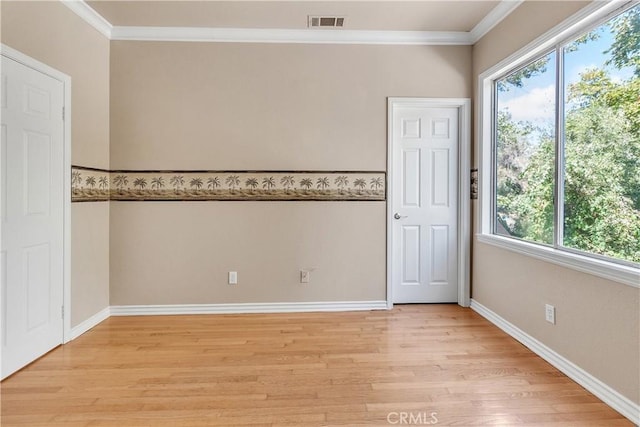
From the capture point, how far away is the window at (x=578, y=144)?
6.53ft

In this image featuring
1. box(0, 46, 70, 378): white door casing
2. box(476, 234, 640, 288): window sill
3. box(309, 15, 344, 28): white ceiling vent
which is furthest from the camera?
box(309, 15, 344, 28): white ceiling vent

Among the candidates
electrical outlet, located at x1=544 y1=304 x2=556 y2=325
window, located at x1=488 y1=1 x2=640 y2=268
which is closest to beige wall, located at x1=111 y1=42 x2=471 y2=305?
window, located at x1=488 y1=1 x2=640 y2=268

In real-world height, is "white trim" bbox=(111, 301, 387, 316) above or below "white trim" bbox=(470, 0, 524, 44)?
below

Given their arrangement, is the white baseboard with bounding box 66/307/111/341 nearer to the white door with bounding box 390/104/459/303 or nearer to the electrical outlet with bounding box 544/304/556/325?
the white door with bounding box 390/104/459/303

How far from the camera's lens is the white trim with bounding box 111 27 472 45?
131 inches

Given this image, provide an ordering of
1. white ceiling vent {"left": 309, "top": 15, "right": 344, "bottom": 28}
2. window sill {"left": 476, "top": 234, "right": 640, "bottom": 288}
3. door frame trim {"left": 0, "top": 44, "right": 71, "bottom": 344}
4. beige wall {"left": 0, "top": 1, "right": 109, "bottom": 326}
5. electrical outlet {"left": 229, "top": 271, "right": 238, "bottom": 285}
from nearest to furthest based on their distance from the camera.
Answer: window sill {"left": 476, "top": 234, "right": 640, "bottom": 288} < beige wall {"left": 0, "top": 1, "right": 109, "bottom": 326} < door frame trim {"left": 0, "top": 44, "right": 71, "bottom": 344} < white ceiling vent {"left": 309, "top": 15, "right": 344, "bottom": 28} < electrical outlet {"left": 229, "top": 271, "right": 238, "bottom": 285}

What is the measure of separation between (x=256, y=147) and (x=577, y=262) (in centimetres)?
268

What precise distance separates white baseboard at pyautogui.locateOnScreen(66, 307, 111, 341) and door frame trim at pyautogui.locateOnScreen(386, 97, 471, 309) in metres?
Answer: 2.66

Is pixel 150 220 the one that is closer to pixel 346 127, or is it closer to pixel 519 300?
pixel 346 127

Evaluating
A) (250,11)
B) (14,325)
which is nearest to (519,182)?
(250,11)

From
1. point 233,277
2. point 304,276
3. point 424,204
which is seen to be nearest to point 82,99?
point 233,277

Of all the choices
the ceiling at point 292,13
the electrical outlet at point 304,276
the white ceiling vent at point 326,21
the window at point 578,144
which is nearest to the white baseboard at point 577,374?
the window at point 578,144

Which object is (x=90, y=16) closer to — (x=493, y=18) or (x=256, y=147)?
(x=256, y=147)

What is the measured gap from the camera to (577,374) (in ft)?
7.25
